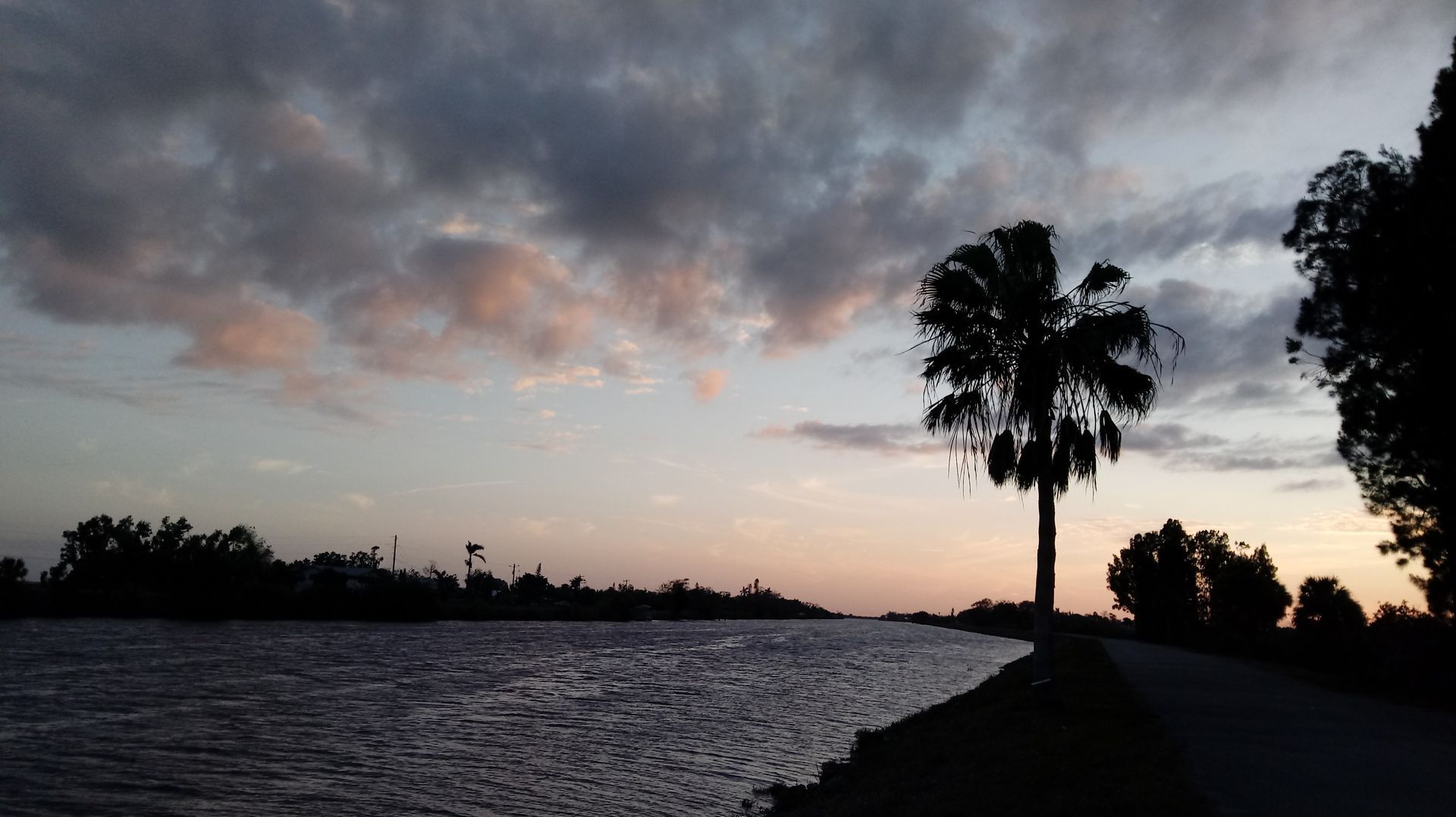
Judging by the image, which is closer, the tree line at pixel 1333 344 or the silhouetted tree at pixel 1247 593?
the tree line at pixel 1333 344

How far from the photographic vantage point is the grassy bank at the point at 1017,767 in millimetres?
11086

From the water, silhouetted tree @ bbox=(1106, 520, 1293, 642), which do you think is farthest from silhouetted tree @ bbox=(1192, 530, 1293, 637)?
the water

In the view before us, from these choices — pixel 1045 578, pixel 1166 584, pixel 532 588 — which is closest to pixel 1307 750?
pixel 1045 578

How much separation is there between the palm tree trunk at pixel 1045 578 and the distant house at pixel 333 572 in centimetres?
11291

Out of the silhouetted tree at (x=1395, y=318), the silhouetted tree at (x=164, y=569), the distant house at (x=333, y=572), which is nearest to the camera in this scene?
the silhouetted tree at (x=1395, y=318)

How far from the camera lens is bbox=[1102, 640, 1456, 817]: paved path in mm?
10992

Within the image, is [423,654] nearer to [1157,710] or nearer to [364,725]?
[364,725]

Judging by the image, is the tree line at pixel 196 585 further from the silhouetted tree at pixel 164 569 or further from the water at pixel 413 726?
the water at pixel 413 726

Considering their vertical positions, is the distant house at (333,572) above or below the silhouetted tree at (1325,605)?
below

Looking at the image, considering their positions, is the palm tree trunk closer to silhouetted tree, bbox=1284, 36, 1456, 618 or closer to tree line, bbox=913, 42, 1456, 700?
tree line, bbox=913, 42, 1456, 700

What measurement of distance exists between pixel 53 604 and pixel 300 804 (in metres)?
93.1

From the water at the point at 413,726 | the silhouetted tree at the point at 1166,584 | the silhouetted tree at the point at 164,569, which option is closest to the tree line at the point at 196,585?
the silhouetted tree at the point at 164,569

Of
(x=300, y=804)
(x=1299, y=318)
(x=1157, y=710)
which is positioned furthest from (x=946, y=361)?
(x=300, y=804)

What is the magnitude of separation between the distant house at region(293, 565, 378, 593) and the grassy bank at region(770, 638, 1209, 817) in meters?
111
